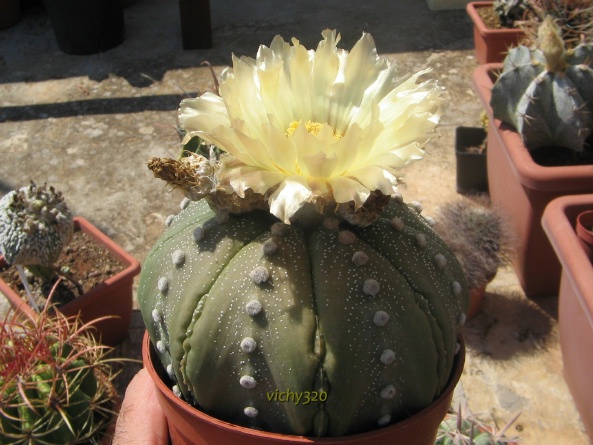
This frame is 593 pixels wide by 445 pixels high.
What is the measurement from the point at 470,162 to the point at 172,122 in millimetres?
1456

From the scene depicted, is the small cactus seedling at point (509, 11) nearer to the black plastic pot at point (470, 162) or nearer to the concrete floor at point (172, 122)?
the concrete floor at point (172, 122)

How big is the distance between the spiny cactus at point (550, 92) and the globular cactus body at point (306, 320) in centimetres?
130

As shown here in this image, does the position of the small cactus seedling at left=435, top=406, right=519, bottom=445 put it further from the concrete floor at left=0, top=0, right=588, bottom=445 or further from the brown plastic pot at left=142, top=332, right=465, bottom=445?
the concrete floor at left=0, top=0, right=588, bottom=445

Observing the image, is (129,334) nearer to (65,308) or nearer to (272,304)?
(65,308)

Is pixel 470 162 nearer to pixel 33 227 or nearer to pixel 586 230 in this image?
pixel 586 230

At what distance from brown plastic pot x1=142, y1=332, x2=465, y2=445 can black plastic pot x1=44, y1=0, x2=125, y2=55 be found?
3.40 metres

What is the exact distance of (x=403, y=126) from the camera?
0.69 m

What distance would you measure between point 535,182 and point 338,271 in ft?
4.37

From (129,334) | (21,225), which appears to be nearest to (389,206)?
(21,225)

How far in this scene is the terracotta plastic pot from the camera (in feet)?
5.20

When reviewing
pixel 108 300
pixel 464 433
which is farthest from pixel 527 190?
pixel 108 300

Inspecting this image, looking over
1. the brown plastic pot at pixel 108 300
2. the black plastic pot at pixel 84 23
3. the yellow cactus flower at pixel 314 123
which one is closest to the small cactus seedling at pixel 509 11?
the brown plastic pot at pixel 108 300

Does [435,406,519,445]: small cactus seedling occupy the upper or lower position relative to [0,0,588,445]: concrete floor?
upper

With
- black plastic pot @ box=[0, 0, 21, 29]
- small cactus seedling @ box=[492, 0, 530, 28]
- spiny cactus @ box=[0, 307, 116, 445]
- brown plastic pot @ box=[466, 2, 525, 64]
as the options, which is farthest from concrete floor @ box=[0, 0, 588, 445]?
spiny cactus @ box=[0, 307, 116, 445]
